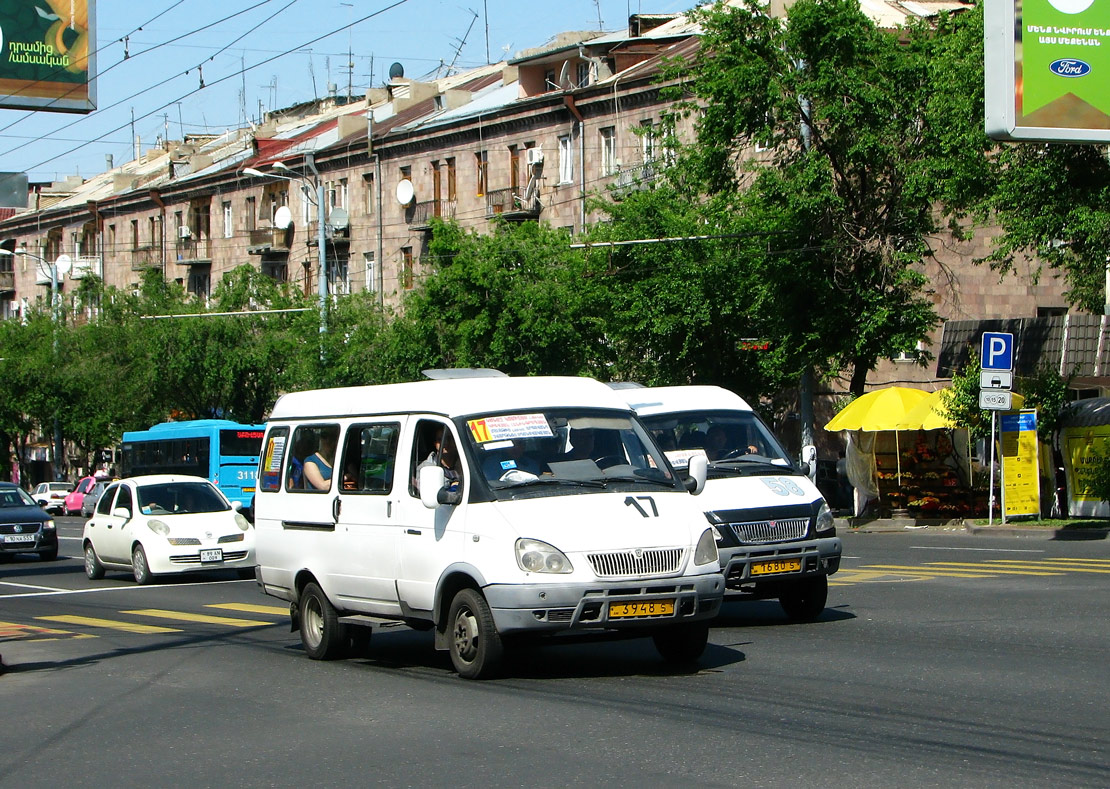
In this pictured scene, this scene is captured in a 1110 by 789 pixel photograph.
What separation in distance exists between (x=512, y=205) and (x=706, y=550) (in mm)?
45184

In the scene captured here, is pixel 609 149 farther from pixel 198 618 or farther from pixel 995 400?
pixel 198 618

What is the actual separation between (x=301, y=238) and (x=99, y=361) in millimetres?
10251

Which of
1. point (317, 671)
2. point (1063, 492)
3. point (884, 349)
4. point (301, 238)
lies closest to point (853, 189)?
point (884, 349)

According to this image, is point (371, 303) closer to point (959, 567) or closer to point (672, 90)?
point (672, 90)

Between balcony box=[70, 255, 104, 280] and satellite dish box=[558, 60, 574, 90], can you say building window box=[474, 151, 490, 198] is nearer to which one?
satellite dish box=[558, 60, 574, 90]

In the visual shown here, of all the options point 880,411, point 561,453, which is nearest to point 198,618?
point 561,453

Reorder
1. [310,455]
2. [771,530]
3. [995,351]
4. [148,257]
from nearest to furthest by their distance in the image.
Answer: [310,455] → [771,530] → [995,351] → [148,257]

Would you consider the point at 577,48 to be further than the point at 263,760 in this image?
Yes

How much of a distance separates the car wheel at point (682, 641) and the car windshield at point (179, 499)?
561 inches

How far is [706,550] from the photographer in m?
10.8

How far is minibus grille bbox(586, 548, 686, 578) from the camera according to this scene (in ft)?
34.1

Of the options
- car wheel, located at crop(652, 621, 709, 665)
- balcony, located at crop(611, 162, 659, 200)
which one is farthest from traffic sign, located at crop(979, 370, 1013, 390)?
car wheel, located at crop(652, 621, 709, 665)

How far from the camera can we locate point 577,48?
179 feet

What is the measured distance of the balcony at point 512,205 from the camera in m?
54.7
